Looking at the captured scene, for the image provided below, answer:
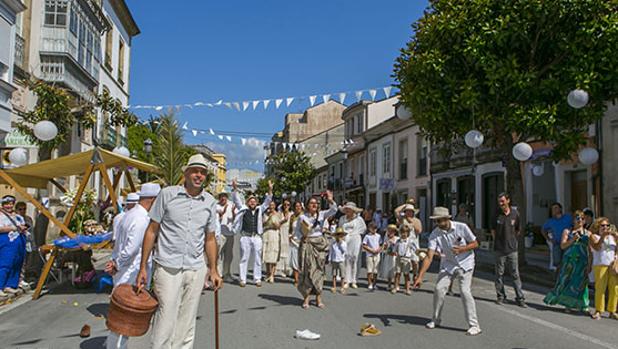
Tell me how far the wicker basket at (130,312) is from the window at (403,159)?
1178 inches

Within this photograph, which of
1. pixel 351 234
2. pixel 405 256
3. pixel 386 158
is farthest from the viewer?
pixel 386 158

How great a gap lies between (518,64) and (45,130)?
10.1 meters

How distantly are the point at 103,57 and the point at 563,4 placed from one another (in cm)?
2042

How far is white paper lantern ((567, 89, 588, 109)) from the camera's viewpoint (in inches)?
452

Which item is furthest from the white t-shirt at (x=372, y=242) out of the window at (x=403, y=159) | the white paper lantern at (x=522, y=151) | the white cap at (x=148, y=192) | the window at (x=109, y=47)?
the window at (x=403, y=159)

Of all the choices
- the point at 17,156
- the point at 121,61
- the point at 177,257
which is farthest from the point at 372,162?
the point at 177,257

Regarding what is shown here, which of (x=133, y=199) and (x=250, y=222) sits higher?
(x=133, y=199)

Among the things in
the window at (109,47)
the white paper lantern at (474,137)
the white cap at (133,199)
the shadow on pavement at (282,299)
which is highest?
the window at (109,47)

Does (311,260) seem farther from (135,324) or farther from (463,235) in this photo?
(135,324)

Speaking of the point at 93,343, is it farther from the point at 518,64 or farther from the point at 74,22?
the point at 74,22

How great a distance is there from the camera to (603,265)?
8453 millimetres

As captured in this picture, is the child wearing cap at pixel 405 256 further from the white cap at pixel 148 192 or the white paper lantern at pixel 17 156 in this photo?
the white paper lantern at pixel 17 156

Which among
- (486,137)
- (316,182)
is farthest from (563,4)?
(316,182)

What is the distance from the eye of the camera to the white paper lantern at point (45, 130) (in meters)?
10.5
